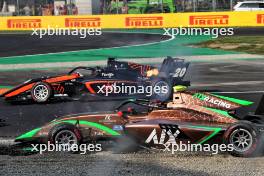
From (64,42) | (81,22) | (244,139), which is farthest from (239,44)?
(244,139)

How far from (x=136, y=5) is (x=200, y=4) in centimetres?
569

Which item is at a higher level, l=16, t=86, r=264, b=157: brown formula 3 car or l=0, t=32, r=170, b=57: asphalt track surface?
l=0, t=32, r=170, b=57: asphalt track surface

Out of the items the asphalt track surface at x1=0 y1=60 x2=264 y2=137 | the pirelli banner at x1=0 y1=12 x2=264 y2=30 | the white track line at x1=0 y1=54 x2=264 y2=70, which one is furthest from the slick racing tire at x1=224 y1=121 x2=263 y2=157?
the pirelli banner at x1=0 y1=12 x2=264 y2=30

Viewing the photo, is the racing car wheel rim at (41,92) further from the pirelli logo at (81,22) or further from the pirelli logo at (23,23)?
the pirelli logo at (23,23)

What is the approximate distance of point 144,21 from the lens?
27125mm

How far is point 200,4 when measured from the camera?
94.7 ft

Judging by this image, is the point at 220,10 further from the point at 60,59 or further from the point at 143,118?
the point at 143,118

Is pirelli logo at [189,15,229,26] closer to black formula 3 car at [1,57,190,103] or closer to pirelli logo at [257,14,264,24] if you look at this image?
pirelli logo at [257,14,264,24]

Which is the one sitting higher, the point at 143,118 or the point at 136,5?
the point at 136,5

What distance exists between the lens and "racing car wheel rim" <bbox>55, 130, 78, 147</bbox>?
23.3 ft

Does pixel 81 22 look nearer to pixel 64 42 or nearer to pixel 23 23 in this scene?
pixel 64 42

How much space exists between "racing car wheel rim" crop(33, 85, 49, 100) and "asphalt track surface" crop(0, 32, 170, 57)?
10686 millimetres

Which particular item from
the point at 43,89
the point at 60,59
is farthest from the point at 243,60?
the point at 43,89

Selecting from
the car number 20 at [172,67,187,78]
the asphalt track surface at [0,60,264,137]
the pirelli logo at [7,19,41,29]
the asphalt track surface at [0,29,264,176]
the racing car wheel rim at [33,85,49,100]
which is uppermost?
the pirelli logo at [7,19,41,29]
